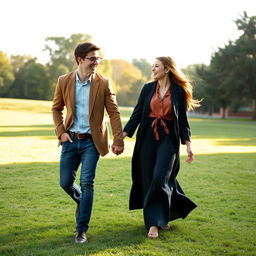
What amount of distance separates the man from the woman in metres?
0.48

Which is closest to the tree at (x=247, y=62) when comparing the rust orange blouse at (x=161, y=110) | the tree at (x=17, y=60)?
the rust orange blouse at (x=161, y=110)

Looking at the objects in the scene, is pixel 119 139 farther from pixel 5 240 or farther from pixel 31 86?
pixel 31 86

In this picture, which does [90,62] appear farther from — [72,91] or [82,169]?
[82,169]

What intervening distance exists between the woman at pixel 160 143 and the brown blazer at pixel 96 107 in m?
0.45

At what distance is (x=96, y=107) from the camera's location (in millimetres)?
4926

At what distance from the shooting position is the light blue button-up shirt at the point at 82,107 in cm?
497

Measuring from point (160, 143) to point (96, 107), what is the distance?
0.97 metres

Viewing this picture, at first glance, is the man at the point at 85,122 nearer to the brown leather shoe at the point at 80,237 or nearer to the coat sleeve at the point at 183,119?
the brown leather shoe at the point at 80,237

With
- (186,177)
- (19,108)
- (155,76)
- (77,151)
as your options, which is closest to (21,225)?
(77,151)

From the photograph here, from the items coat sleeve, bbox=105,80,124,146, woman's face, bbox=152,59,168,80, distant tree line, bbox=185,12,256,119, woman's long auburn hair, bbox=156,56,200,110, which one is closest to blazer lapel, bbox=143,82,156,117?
woman's face, bbox=152,59,168,80

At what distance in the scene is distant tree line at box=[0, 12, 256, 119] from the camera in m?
53.1

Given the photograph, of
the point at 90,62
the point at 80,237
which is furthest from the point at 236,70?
the point at 80,237

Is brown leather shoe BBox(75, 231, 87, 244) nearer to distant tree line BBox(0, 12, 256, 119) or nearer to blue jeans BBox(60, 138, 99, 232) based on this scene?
blue jeans BBox(60, 138, 99, 232)

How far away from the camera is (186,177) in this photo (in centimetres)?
957
